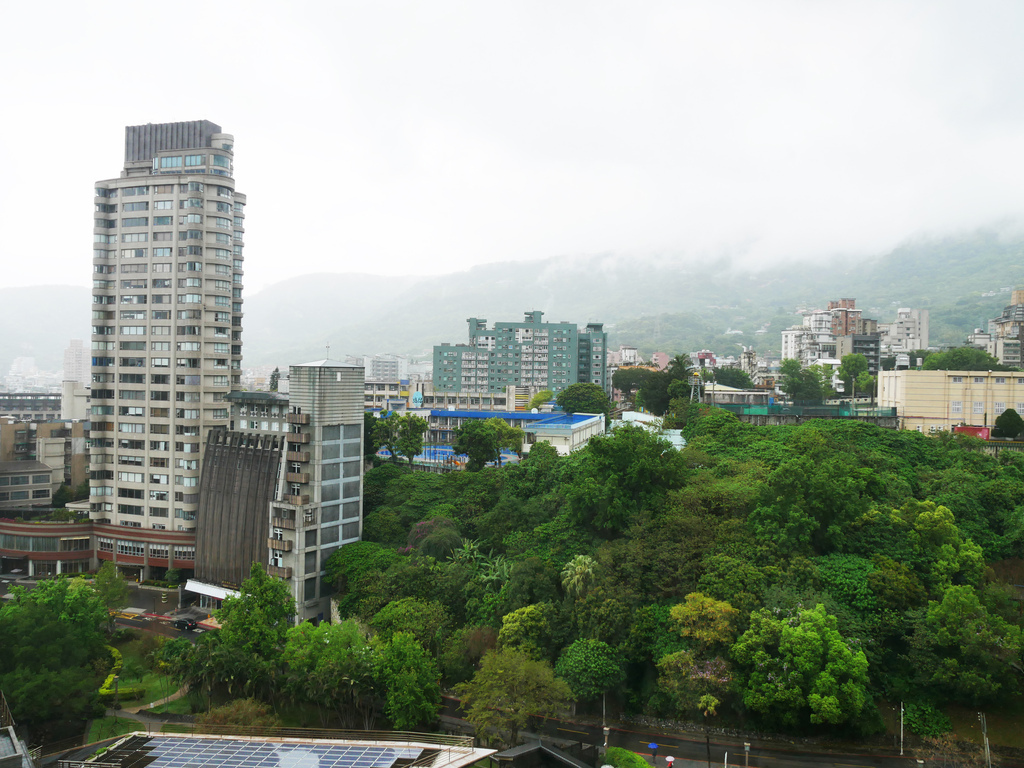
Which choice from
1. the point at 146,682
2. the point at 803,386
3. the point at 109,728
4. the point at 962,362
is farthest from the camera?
the point at 803,386

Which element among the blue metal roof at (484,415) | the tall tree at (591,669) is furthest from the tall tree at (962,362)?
the tall tree at (591,669)

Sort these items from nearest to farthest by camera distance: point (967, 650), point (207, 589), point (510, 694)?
point (967, 650) < point (510, 694) < point (207, 589)

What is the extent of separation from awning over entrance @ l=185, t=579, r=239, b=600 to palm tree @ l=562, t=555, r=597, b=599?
22.5m

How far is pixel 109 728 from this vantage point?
29.1m

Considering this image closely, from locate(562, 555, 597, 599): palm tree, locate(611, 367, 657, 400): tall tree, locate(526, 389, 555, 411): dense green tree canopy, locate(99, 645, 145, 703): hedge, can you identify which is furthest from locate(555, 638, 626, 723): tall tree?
locate(611, 367, 657, 400): tall tree

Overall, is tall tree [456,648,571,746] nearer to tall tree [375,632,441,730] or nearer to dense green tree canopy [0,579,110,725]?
tall tree [375,632,441,730]

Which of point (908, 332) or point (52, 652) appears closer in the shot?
point (52, 652)

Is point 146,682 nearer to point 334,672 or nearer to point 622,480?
point 334,672

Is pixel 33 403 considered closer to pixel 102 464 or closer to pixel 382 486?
pixel 102 464

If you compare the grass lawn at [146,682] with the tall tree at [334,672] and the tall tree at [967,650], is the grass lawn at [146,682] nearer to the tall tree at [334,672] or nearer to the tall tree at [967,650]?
the tall tree at [334,672]

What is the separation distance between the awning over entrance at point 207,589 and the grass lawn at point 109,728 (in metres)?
14.7

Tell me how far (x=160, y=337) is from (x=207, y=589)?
18.0m

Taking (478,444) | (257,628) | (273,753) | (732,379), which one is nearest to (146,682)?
(257,628)

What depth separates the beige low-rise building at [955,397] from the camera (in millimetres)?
51812
